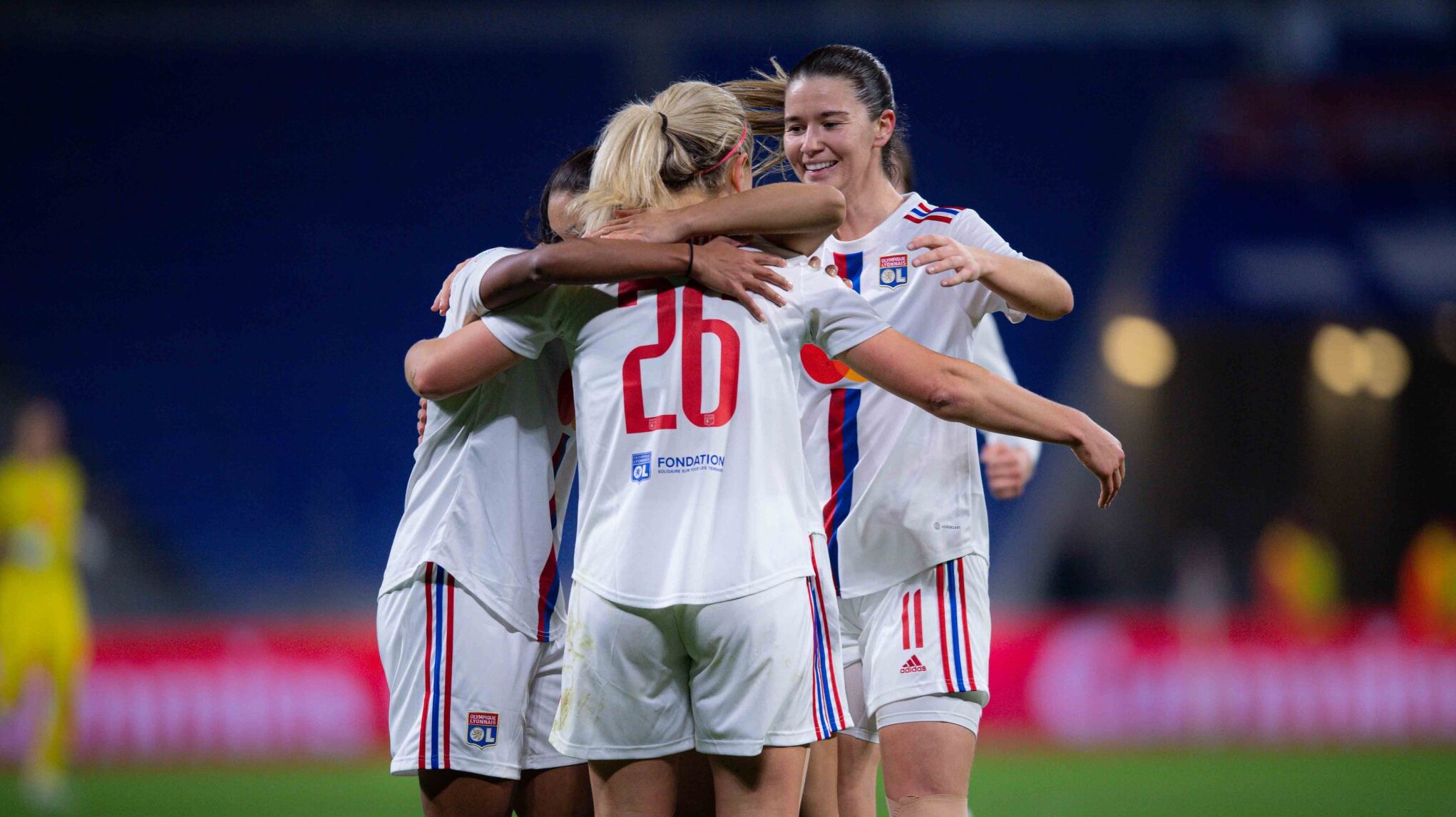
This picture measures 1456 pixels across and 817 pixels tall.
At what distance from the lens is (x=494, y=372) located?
2797 mm

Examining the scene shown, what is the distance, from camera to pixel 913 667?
340 centimetres

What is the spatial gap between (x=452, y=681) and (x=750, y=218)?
46.4 inches

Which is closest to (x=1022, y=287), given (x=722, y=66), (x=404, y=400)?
(x=404, y=400)

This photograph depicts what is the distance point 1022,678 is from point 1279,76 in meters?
7.98

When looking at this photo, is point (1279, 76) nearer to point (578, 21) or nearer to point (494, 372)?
point (578, 21)

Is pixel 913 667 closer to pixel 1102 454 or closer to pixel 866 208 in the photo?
pixel 1102 454

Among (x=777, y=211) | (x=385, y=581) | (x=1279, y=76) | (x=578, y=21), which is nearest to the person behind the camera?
(x=777, y=211)

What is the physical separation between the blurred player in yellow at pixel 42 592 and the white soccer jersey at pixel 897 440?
6.88 m

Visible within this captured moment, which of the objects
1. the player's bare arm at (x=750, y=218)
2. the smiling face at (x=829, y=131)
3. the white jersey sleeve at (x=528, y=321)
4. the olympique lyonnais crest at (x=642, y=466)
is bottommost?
the olympique lyonnais crest at (x=642, y=466)

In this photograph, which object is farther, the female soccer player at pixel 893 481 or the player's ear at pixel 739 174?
the female soccer player at pixel 893 481

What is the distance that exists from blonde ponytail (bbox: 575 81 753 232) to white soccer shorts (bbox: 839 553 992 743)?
1.25 meters

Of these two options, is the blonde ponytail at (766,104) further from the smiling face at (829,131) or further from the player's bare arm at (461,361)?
the player's bare arm at (461,361)

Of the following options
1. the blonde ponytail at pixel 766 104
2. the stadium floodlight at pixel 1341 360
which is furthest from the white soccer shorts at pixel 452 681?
the stadium floodlight at pixel 1341 360

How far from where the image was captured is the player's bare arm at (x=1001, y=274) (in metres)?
2.98
